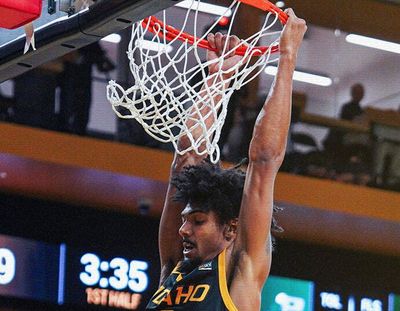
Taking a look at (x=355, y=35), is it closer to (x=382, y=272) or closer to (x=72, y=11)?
(x=382, y=272)

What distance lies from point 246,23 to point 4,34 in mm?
5433

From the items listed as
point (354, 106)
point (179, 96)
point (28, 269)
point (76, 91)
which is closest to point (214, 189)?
point (179, 96)

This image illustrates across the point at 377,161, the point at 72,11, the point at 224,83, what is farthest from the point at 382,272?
the point at 72,11

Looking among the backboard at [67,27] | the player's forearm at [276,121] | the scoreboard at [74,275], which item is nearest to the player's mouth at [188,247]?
the player's forearm at [276,121]

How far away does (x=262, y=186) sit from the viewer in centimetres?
483

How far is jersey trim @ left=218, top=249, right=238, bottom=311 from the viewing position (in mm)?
4793

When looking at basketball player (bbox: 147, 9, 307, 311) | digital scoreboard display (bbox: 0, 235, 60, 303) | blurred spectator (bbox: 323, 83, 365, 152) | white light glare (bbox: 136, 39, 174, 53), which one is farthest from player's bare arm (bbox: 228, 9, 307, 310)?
blurred spectator (bbox: 323, 83, 365, 152)

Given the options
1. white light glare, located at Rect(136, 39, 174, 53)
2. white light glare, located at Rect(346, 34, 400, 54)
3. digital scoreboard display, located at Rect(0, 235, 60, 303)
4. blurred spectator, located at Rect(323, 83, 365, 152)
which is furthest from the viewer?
white light glare, located at Rect(346, 34, 400, 54)

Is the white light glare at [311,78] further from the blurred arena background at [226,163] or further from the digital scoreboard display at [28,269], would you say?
the digital scoreboard display at [28,269]

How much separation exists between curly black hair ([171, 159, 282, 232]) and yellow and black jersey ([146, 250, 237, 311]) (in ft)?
0.64

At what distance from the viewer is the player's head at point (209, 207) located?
500 cm

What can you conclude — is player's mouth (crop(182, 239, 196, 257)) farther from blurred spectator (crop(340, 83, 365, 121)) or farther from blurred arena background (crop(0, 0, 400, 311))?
blurred spectator (crop(340, 83, 365, 121))

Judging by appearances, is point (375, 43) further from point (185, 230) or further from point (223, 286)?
point (223, 286)

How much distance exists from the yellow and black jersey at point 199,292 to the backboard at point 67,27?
963 mm
